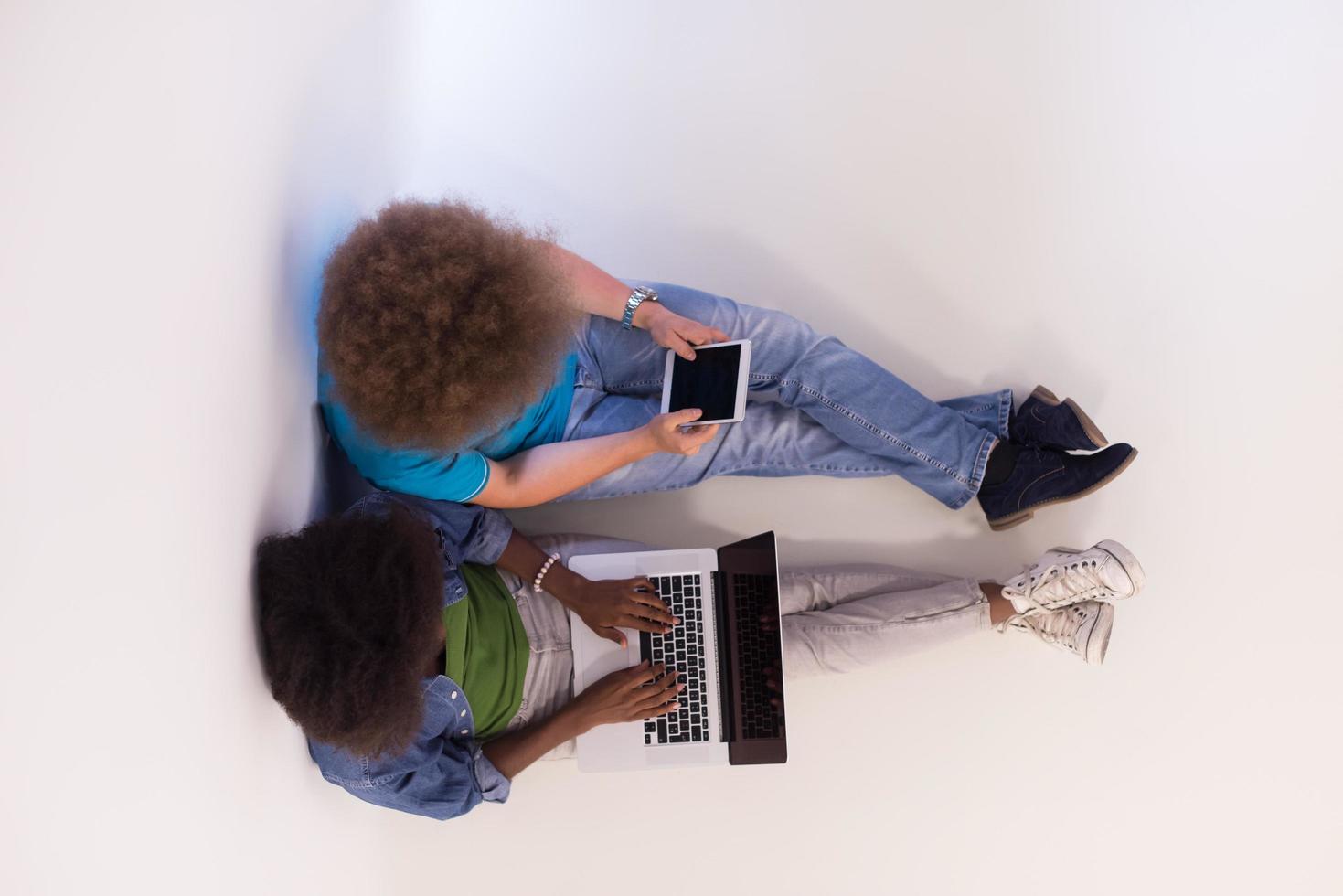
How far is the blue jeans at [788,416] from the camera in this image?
1.85m

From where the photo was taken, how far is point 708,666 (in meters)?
1.76

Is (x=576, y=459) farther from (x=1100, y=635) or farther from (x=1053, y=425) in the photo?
(x=1100, y=635)

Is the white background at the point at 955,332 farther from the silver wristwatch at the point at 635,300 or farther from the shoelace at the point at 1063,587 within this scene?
the silver wristwatch at the point at 635,300

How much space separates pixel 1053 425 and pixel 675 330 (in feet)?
2.62

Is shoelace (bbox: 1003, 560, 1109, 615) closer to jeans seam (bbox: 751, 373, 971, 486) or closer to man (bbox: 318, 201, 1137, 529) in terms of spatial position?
man (bbox: 318, 201, 1137, 529)

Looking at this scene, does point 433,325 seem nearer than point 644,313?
Yes

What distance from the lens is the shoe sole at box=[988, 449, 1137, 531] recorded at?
5.86 ft

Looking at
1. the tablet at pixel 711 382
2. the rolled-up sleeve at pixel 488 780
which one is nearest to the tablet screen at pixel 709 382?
the tablet at pixel 711 382

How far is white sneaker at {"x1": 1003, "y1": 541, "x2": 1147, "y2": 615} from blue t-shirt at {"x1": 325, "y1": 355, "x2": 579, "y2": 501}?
41.0 inches

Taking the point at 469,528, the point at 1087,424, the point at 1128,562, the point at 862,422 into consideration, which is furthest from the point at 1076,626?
the point at 469,528

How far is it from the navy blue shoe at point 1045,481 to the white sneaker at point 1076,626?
20 cm

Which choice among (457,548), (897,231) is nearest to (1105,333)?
(897,231)

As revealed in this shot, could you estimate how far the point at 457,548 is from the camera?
1676 millimetres

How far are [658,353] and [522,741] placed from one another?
31.2 inches
